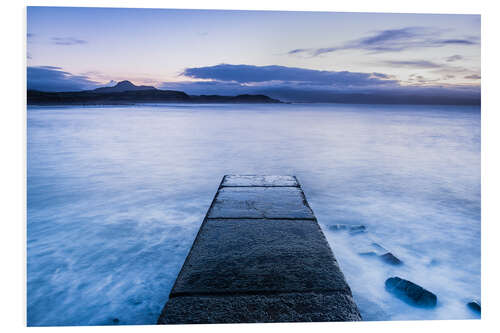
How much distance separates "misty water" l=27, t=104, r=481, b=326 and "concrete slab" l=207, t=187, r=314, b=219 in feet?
1.65

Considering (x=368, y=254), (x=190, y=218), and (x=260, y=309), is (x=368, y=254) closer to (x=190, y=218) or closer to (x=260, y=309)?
(x=260, y=309)

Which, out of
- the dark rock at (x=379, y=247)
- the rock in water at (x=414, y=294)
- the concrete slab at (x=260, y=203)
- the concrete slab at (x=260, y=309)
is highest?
the concrete slab at (x=260, y=203)

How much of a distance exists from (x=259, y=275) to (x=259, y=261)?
0.13 meters

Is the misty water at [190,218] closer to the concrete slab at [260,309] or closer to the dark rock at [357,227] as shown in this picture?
the dark rock at [357,227]

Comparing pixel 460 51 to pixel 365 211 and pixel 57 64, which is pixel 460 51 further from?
pixel 57 64

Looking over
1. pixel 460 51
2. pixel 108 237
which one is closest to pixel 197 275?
pixel 108 237

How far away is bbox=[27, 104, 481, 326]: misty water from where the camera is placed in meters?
2.08

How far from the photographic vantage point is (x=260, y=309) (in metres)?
1.39

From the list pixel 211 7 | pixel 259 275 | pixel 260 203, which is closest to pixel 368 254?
pixel 260 203

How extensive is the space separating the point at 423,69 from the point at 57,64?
4.91m

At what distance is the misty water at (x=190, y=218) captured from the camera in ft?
6.82

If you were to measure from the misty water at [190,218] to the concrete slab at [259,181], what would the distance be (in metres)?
0.52

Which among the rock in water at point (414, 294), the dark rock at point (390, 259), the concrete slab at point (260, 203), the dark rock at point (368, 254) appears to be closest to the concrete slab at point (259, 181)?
the concrete slab at point (260, 203)

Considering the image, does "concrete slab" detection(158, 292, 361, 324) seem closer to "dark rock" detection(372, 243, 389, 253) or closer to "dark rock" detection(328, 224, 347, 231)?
"dark rock" detection(372, 243, 389, 253)
